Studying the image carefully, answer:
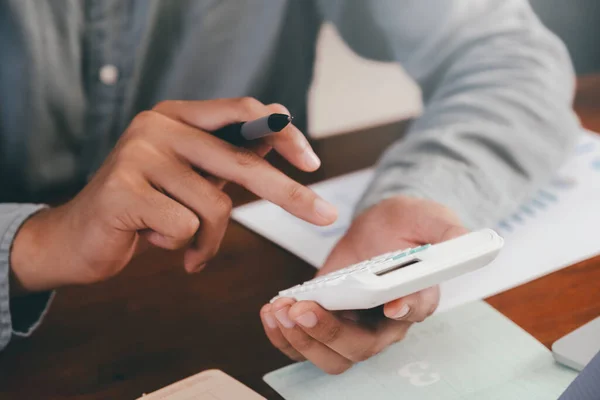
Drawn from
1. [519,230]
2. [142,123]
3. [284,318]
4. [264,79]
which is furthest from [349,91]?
[284,318]

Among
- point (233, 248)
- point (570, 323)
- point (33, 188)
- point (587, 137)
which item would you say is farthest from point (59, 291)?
point (587, 137)

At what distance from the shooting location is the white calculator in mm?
305

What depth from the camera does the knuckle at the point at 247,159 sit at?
0.42 m

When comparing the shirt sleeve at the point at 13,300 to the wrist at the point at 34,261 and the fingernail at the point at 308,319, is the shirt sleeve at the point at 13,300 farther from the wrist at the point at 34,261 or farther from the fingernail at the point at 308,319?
the fingernail at the point at 308,319

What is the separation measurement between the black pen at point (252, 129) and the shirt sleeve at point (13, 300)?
0.18m

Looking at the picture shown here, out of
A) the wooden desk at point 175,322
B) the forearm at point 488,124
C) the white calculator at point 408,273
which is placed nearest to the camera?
the white calculator at point 408,273

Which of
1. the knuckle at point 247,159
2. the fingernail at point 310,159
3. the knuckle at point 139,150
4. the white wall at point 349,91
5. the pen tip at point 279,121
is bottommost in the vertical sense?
the white wall at point 349,91

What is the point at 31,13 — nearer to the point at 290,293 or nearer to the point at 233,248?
the point at 233,248

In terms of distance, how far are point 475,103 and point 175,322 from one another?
15.5 inches

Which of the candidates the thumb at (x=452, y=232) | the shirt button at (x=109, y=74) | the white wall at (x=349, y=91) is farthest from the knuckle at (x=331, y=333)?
Answer: the white wall at (x=349, y=91)

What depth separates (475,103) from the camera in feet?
2.16

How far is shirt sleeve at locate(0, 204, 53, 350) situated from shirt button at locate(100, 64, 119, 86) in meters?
0.27

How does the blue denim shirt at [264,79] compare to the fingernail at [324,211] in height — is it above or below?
Result: below

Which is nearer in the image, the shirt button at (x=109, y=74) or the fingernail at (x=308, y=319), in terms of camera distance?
the fingernail at (x=308, y=319)
